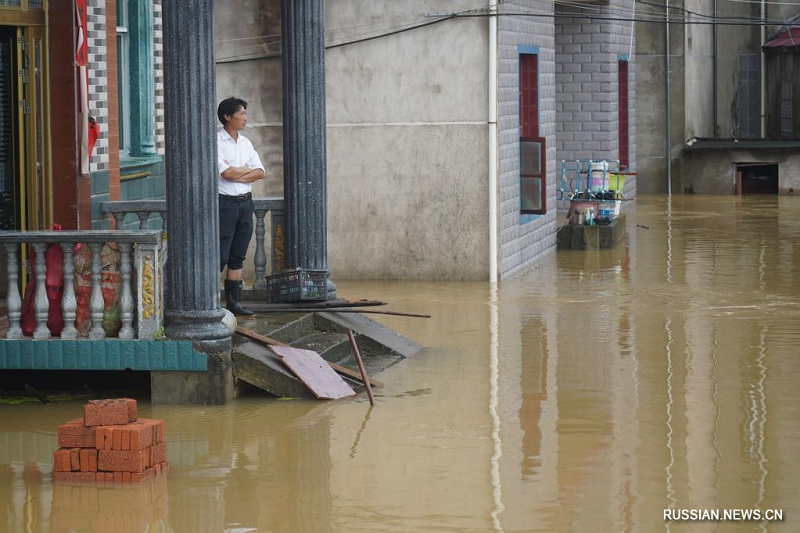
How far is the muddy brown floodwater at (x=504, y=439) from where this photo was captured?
732cm

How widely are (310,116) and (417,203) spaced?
4597 millimetres

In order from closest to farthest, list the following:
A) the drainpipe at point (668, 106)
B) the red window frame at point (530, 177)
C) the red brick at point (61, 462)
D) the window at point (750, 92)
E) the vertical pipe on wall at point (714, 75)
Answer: the red brick at point (61, 462) → the red window frame at point (530, 177) → the drainpipe at point (668, 106) → the vertical pipe on wall at point (714, 75) → the window at point (750, 92)

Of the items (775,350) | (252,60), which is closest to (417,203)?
(252,60)

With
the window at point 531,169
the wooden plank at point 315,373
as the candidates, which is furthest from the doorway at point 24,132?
the window at point 531,169

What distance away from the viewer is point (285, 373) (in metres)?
10.1

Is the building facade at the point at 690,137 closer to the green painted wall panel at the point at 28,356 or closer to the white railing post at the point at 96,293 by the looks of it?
the white railing post at the point at 96,293

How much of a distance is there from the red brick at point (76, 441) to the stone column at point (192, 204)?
2.00 m

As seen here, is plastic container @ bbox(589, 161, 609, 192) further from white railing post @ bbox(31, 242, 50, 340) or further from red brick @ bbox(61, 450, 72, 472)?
red brick @ bbox(61, 450, 72, 472)

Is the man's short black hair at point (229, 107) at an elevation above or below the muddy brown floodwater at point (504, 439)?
above

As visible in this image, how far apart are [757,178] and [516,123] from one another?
14.9 metres

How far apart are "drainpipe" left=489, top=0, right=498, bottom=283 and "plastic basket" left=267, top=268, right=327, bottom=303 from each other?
4714mm

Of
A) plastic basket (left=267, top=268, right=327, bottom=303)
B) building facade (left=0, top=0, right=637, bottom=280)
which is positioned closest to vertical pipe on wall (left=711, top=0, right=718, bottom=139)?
building facade (left=0, top=0, right=637, bottom=280)

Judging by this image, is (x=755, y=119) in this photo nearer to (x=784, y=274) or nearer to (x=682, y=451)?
(x=784, y=274)

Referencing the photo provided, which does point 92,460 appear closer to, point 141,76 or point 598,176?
point 141,76
